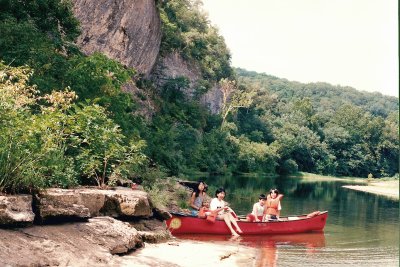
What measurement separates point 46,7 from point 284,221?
42.7ft

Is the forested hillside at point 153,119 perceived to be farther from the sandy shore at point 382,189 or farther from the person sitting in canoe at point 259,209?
the sandy shore at point 382,189

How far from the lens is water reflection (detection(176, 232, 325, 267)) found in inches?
533

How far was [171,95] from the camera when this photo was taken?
5556 centimetres

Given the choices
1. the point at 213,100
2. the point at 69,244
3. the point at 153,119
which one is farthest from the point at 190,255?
the point at 213,100

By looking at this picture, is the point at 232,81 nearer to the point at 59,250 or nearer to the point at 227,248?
the point at 227,248

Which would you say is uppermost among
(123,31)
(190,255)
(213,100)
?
(123,31)

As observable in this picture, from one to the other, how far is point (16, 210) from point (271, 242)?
9221 mm

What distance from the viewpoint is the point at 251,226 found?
53.3ft

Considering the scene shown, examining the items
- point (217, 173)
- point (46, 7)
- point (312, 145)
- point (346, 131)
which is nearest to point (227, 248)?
point (46, 7)

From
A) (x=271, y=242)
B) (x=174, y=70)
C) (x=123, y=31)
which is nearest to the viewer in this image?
(x=271, y=242)

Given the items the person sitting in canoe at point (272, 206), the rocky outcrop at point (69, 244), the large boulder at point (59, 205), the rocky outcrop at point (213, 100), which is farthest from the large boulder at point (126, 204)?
the rocky outcrop at point (213, 100)

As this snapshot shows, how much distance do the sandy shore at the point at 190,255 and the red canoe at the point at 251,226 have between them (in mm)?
1241

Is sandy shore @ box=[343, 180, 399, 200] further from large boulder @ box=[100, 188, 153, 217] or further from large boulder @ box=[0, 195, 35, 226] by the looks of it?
large boulder @ box=[0, 195, 35, 226]

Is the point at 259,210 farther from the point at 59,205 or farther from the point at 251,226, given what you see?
the point at 59,205
